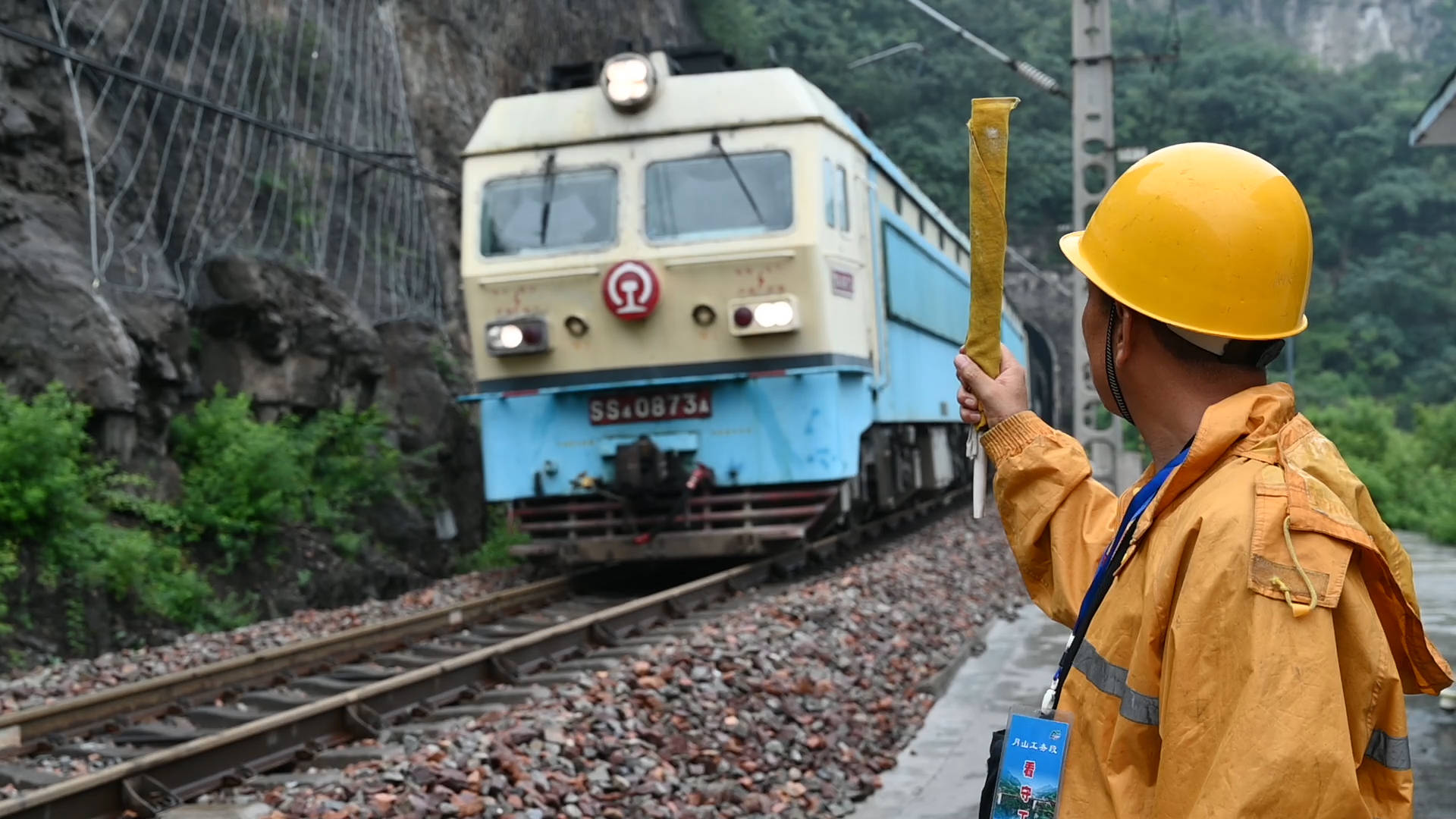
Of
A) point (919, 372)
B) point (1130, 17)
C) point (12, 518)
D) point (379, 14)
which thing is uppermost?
point (1130, 17)

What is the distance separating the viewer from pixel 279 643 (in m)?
9.12

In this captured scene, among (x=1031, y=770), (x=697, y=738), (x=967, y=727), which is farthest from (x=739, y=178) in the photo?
(x=1031, y=770)

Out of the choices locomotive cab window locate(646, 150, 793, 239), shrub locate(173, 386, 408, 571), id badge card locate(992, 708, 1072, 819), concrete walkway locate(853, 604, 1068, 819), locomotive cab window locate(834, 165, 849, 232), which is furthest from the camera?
shrub locate(173, 386, 408, 571)

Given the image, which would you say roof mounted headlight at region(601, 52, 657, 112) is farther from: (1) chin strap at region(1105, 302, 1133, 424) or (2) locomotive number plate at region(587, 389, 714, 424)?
(1) chin strap at region(1105, 302, 1133, 424)

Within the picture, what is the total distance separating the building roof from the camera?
770cm

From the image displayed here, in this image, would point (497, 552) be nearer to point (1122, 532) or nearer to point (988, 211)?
point (988, 211)

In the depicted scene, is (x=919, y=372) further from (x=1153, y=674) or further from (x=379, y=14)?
(x=1153, y=674)

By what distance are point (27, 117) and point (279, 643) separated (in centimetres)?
590

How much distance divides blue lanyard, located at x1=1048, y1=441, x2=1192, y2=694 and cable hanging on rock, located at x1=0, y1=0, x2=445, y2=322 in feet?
35.0

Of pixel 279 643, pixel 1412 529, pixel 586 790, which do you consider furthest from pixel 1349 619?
pixel 1412 529

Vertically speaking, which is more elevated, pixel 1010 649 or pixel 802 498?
pixel 802 498

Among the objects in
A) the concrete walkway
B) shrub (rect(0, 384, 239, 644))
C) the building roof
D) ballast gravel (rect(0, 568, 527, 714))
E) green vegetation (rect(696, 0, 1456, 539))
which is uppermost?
green vegetation (rect(696, 0, 1456, 539))

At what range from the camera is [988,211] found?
200 centimetres

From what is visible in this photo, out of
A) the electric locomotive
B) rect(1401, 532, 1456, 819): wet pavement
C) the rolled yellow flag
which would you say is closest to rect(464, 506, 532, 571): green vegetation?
the electric locomotive
